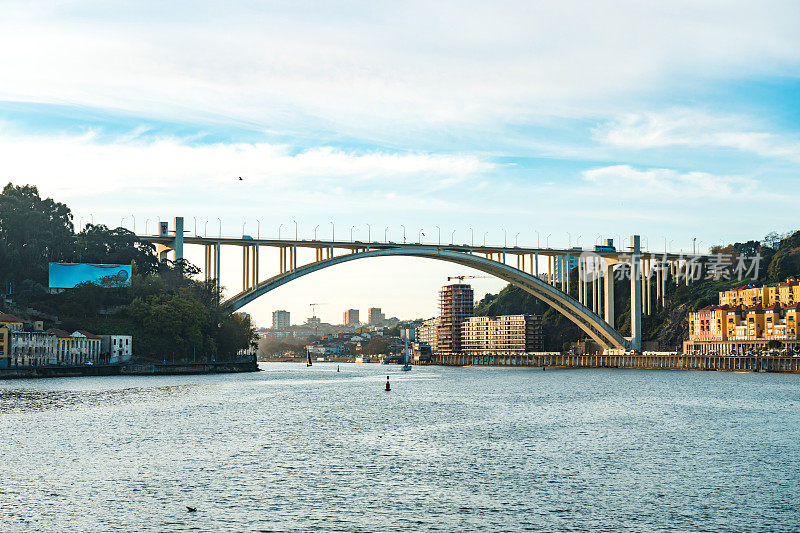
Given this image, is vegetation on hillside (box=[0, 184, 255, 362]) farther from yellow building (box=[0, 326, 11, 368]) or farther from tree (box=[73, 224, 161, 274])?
yellow building (box=[0, 326, 11, 368])

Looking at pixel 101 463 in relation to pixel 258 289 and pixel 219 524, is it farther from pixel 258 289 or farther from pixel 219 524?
pixel 258 289

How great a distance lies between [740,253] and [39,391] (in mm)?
136685

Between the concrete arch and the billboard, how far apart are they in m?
17.1

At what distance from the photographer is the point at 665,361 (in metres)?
127

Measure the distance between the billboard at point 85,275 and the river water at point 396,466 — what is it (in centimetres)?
5163

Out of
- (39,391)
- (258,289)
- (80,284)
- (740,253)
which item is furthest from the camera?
(740,253)

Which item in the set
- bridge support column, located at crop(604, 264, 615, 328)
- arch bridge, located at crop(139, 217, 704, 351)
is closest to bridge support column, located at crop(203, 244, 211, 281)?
arch bridge, located at crop(139, 217, 704, 351)

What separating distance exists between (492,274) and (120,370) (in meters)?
49.5

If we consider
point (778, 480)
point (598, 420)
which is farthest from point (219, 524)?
point (598, 420)

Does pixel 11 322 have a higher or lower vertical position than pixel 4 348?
higher

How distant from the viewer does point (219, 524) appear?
21.1 meters

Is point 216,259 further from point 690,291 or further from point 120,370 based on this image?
point 690,291

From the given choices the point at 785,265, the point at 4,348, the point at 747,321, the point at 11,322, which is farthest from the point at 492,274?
the point at 785,265

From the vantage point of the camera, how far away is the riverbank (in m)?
84.8
